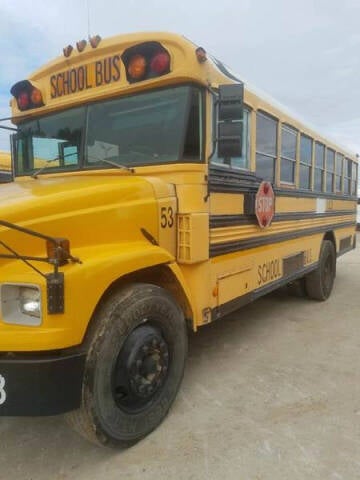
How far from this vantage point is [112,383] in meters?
2.18

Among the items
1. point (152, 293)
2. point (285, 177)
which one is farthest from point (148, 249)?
point (285, 177)

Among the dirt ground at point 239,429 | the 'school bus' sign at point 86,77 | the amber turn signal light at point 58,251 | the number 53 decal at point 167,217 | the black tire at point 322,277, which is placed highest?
the 'school bus' sign at point 86,77

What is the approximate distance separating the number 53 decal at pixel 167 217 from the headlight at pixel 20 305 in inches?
39.6

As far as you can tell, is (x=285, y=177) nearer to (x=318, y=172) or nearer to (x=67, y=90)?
(x=318, y=172)

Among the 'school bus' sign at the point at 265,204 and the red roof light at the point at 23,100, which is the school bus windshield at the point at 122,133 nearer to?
the red roof light at the point at 23,100

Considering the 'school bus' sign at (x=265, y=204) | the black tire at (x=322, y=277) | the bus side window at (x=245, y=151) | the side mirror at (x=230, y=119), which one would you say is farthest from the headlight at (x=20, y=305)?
the black tire at (x=322, y=277)

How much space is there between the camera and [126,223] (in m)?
2.44

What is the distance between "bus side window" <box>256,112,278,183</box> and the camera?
12.3 feet

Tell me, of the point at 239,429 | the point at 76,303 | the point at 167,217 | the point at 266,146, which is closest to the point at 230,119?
the point at 167,217

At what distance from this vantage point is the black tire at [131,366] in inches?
82.3

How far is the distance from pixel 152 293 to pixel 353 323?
3429mm

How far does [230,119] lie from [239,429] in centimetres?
198

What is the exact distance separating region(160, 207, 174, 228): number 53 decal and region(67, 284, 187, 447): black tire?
460 mm

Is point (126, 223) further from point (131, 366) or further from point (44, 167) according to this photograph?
point (44, 167)
